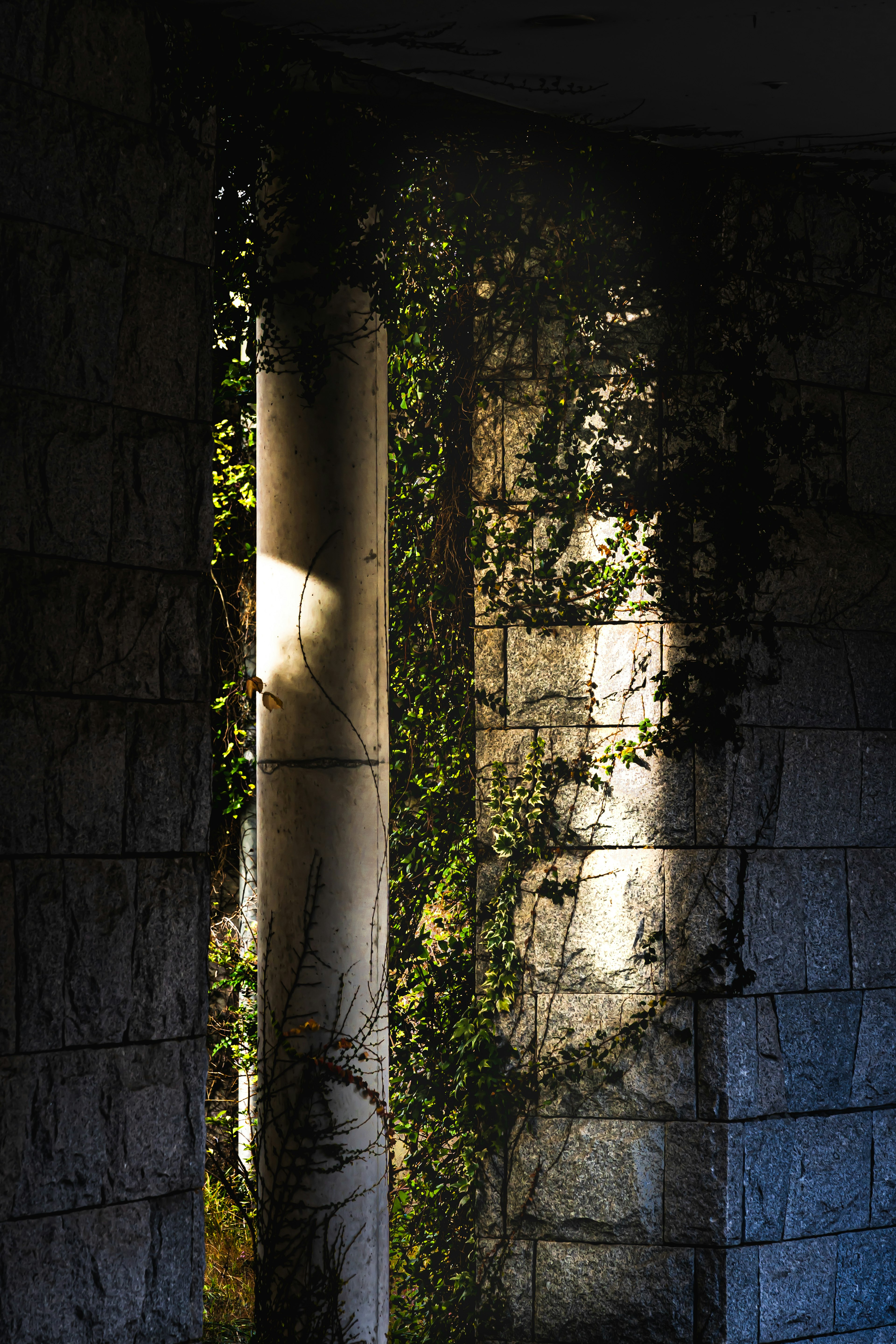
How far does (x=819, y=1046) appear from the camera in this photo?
3.99m

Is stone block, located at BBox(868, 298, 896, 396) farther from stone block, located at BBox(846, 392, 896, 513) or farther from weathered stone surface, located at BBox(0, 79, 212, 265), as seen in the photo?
weathered stone surface, located at BBox(0, 79, 212, 265)

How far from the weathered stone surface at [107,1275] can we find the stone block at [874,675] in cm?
252

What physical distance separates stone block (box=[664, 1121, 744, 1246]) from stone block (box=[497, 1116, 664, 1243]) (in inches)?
1.6

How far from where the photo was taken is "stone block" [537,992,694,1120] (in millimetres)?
3885

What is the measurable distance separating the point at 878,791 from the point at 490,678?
1.30 m

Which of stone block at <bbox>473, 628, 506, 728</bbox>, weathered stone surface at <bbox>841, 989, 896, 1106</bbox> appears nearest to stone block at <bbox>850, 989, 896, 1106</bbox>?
weathered stone surface at <bbox>841, 989, 896, 1106</bbox>

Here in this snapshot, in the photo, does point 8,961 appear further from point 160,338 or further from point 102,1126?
point 160,338

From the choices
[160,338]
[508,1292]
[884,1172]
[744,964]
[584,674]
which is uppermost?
[160,338]

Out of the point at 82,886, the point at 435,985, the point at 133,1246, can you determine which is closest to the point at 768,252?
the point at 435,985

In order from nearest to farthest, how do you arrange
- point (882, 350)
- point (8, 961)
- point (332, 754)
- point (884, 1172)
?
point (8, 961)
point (332, 754)
point (884, 1172)
point (882, 350)

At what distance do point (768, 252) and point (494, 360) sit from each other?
925 millimetres

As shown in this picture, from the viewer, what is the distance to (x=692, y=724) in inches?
156

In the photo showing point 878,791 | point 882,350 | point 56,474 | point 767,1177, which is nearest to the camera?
point 56,474

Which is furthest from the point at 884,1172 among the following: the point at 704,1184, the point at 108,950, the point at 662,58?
the point at 662,58
